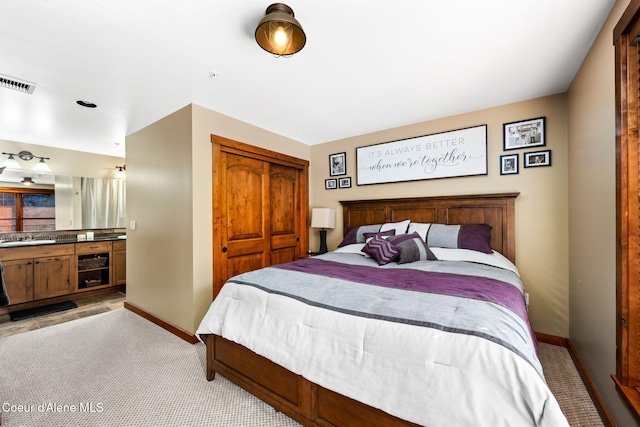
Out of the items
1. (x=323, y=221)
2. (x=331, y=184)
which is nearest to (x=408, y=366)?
(x=323, y=221)

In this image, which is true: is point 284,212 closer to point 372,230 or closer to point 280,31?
point 372,230

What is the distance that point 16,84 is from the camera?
7.32ft

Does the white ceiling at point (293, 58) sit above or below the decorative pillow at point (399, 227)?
above

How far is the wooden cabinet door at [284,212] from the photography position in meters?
3.66

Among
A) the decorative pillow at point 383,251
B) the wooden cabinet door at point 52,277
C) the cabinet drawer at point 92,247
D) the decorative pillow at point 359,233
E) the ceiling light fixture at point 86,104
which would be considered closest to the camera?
the decorative pillow at point 383,251

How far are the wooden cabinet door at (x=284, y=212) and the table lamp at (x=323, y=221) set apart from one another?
31 centimetres

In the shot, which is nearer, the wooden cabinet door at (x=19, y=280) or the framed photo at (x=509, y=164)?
the framed photo at (x=509, y=164)

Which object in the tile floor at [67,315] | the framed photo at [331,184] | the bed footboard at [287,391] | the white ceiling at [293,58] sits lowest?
the tile floor at [67,315]

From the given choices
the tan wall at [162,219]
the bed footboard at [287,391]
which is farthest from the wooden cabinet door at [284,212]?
the bed footboard at [287,391]

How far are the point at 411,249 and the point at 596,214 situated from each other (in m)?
1.25

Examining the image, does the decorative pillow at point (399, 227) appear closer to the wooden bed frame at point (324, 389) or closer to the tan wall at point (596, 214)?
the wooden bed frame at point (324, 389)

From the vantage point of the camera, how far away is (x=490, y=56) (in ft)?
6.41

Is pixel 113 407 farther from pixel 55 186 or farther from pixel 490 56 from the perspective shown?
pixel 55 186

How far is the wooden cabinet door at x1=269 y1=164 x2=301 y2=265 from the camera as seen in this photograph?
3664 mm
